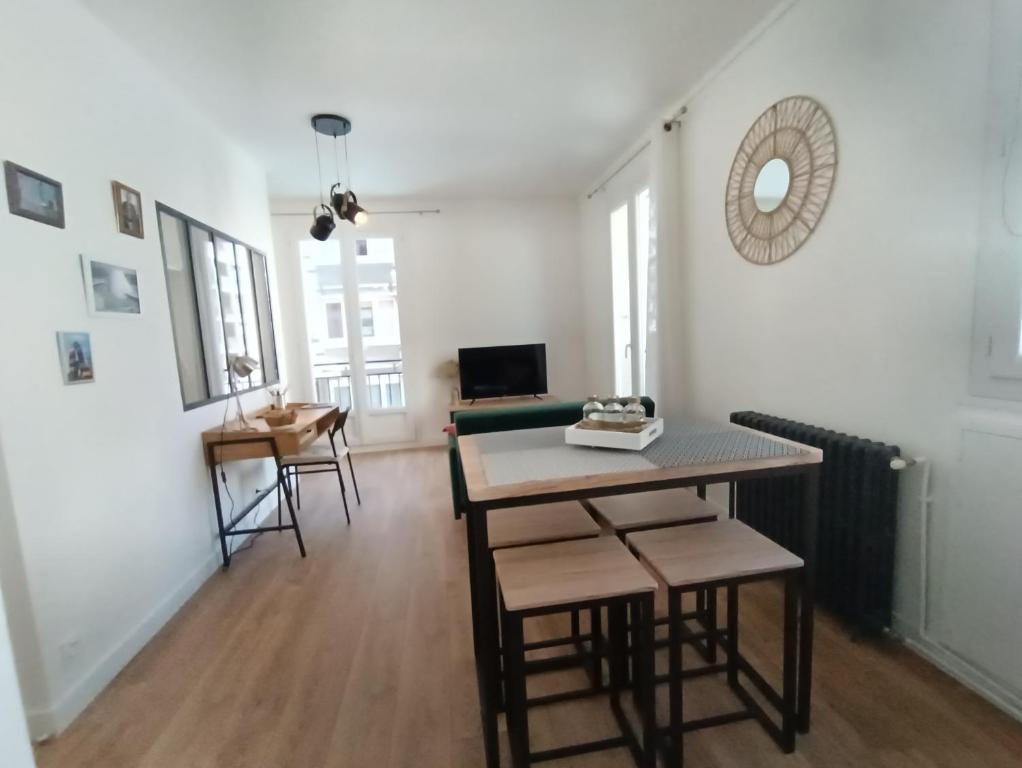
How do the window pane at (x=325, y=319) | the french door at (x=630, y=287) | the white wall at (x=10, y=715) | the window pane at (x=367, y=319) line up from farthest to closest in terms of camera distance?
the window pane at (x=367, y=319) < the window pane at (x=325, y=319) < the french door at (x=630, y=287) < the white wall at (x=10, y=715)

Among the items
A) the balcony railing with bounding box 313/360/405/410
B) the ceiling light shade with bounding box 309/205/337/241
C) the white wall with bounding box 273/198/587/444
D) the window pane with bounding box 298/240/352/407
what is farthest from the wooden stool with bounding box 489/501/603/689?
the window pane with bounding box 298/240/352/407

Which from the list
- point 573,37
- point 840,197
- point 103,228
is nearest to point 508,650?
point 840,197

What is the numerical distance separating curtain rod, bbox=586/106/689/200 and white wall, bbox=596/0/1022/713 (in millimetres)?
619

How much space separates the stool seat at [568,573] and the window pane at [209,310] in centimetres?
234

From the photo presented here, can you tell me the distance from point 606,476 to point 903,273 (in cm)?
136

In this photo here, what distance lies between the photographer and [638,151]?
11.3 ft

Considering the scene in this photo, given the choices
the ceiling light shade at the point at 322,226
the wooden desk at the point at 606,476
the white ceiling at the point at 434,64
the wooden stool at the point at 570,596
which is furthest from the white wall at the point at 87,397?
the wooden stool at the point at 570,596

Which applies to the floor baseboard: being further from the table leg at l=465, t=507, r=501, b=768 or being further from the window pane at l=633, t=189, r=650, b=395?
the window pane at l=633, t=189, r=650, b=395

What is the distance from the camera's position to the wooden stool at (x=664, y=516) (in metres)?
1.49

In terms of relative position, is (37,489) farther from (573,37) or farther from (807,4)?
(807,4)

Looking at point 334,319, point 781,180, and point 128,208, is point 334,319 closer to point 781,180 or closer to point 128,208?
point 128,208

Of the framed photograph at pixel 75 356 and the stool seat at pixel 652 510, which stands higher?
the framed photograph at pixel 75 356

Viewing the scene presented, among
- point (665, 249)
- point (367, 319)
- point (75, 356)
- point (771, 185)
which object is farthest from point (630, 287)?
point (75, 356)

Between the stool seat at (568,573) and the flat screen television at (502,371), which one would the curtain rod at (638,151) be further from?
the stool seat at (568,573)
